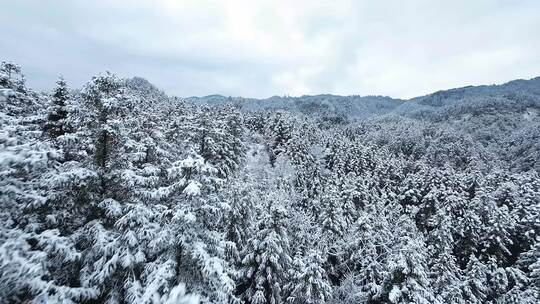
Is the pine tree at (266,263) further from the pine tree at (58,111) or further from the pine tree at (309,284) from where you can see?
the pine tree at (58,111)

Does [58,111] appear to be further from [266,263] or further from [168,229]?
[266,263]

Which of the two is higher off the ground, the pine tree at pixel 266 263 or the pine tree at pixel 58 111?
the pine tree at pixel 58 111

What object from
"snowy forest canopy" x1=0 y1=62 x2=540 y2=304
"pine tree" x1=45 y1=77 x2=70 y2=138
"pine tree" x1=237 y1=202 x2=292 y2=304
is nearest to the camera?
"snowy forest canopy" x1=0 y1=62 x2=540 y2=304

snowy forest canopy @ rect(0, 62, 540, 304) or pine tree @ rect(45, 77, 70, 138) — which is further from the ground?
pine tree @ rect(45, 77, 70, 138)

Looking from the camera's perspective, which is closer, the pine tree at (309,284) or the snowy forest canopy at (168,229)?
the snowy forest canopy at (168,229)

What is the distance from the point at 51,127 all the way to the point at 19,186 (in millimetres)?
6353

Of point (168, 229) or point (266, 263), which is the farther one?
point (266, 263)

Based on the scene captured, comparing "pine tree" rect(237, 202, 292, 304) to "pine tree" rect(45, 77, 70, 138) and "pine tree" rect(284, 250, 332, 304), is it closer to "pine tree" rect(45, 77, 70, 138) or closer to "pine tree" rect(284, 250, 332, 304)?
"pine tree" rect(284, 250, 332, 304)

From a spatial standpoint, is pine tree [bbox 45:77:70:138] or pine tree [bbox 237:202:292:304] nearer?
pine tree [bbox 45:77:70:138]

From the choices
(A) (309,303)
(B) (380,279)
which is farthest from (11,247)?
(B) (380,279)

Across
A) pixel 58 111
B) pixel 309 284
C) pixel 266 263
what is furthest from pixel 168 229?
pixel 309 284

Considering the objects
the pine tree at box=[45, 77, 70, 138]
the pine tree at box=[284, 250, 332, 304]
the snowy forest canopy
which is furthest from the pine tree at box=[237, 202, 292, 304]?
the pine tree at box=[45, 77, 70, 138]

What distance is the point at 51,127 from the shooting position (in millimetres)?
14555

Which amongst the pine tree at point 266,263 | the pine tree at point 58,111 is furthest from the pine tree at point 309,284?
the pine tree at point 58,111
